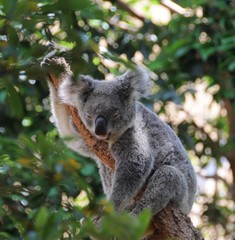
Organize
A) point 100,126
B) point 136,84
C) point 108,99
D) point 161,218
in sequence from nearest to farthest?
point 161,218, point 100,126, point 108,99, point 136,84

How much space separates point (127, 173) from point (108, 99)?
521mm

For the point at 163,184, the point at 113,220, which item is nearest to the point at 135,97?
the point at 163,184

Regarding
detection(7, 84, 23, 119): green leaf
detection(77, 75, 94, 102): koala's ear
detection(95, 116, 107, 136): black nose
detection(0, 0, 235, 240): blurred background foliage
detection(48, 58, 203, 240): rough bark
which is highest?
detection(7, 84, 23, 119): green leaf

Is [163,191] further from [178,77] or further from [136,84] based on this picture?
[178,77]

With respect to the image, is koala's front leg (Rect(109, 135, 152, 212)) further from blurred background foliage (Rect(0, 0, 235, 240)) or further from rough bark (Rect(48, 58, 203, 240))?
blurred background foliage (Rect(0, 0, 235, 240))

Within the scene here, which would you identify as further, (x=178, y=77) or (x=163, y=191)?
(x=178, y=77)

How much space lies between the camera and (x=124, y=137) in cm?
388

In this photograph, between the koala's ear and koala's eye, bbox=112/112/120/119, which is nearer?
koala's eye, bbox=112/112/120/119

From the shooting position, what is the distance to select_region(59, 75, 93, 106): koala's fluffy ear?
3.82 m

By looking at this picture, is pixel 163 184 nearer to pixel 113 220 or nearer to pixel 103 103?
pixel 103 103

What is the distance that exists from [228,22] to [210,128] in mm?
1668

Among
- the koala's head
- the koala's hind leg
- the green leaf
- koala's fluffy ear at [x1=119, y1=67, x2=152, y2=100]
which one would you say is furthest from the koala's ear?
the green leaf

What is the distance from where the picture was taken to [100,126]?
3.56 meters

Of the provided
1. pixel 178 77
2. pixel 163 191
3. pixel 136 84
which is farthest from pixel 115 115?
pixel 178 77
